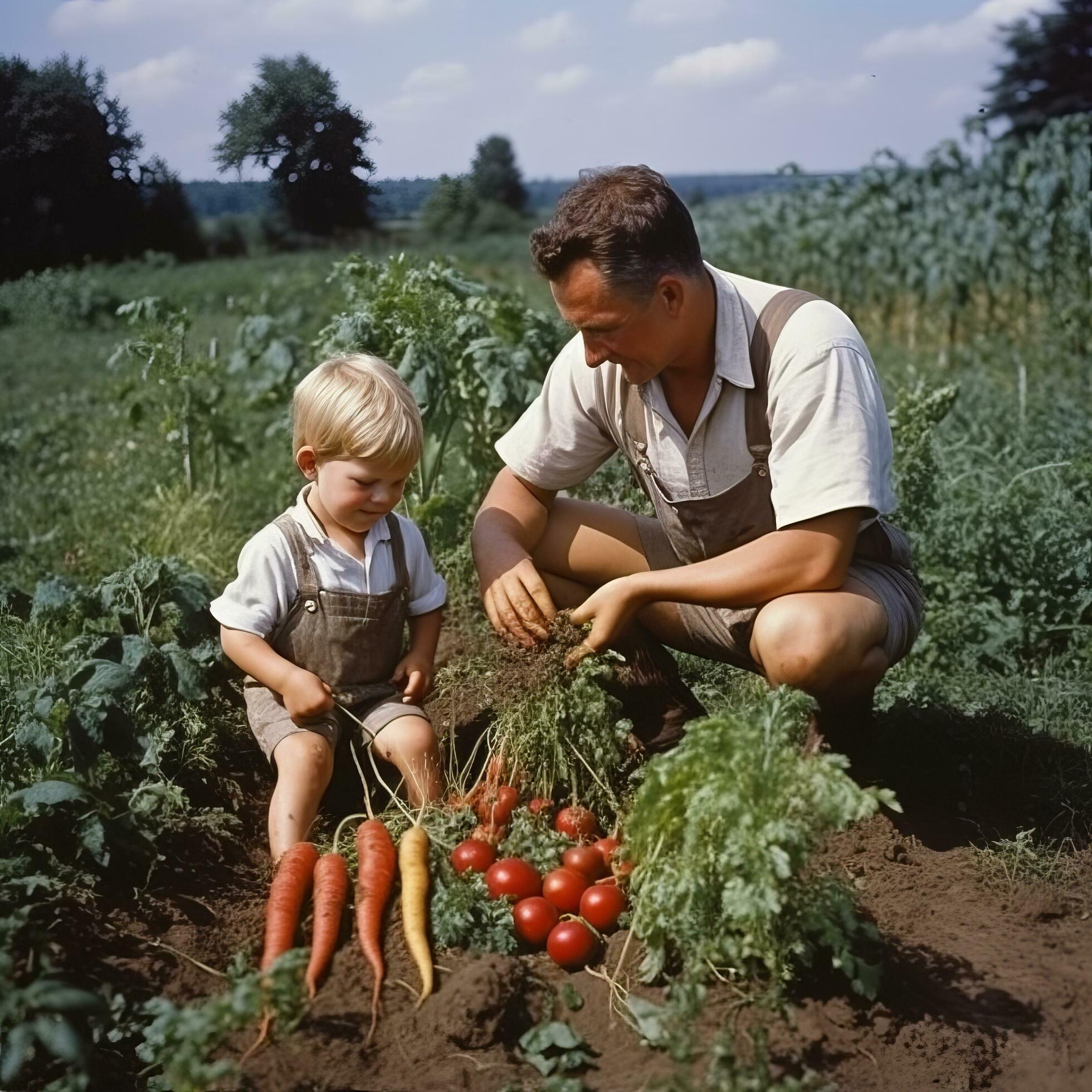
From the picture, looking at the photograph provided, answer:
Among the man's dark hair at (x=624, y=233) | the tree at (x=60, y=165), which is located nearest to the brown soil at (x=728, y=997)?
the man's dark hair at (x=624, y=233)

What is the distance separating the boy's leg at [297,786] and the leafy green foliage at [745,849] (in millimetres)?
915

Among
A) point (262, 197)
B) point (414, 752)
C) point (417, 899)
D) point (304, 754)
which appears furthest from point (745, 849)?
point (262, 197)

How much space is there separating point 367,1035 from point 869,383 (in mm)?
1934

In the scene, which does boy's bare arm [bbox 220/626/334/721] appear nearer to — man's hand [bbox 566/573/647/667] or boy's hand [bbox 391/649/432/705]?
boy's hand [bbox 391/649/432/705]

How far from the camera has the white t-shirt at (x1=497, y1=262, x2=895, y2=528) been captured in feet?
10.0

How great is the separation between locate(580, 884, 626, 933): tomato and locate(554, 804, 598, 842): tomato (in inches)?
11.3

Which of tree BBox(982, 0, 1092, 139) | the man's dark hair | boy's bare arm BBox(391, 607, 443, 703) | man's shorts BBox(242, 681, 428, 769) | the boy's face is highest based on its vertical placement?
tree BBox(982, 0, 1092, 139)

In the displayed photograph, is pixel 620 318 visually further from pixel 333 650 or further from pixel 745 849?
pixel 745 849

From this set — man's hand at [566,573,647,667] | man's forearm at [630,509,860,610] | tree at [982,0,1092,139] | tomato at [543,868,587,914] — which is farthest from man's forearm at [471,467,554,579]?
tree at [982,0,1092,139]

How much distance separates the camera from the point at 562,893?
2852mm

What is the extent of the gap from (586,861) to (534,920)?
0.73ft

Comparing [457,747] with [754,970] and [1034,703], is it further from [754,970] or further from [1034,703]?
[1034,703]

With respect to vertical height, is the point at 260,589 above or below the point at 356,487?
below

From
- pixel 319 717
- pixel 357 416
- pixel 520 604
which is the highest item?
pixel 357 416
